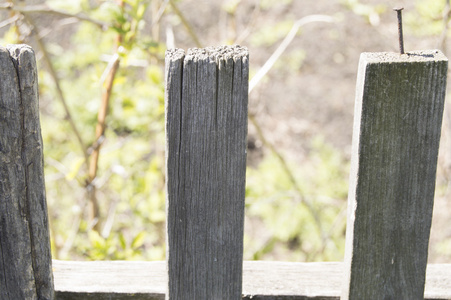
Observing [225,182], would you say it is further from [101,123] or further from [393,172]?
[101,123]

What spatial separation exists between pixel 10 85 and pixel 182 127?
0.40 metres

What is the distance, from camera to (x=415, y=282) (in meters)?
1.30

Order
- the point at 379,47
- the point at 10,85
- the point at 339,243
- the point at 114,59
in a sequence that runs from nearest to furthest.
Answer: the point at 10,85 < the point at 114,59 < the point at 339,243 < the point at 379,47

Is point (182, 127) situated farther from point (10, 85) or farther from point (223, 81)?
point (10, 85)

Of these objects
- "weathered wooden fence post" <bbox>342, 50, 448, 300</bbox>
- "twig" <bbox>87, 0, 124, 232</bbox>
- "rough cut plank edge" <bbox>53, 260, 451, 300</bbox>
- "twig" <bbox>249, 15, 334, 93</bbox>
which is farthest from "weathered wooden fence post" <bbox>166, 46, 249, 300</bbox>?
"twig" <bbox>87, 0, 124, 232</bbox>

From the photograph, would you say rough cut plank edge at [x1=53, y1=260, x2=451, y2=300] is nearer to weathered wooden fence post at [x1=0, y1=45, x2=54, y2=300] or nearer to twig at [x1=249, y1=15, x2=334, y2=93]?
weathered wooden fence post at [x1=0, y1=45, x2=54, y2=300]

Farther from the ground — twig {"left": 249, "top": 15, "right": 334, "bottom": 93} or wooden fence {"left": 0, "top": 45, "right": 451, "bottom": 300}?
twig {"left": 249, "top": 15, "right": 334, "bottom": 93}

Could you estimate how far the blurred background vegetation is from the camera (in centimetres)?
261

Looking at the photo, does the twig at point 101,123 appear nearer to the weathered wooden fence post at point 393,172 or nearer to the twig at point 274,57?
the twig at point 274,57

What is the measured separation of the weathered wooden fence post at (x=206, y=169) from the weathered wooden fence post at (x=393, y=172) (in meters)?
0.29

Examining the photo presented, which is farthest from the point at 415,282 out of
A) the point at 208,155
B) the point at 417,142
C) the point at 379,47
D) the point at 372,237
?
the point at 379,47

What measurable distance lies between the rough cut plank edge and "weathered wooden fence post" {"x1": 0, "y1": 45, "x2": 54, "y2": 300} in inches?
4.6

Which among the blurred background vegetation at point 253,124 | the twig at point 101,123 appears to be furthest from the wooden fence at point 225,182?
the twig at point 101,123

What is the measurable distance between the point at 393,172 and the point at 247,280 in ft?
1.72
